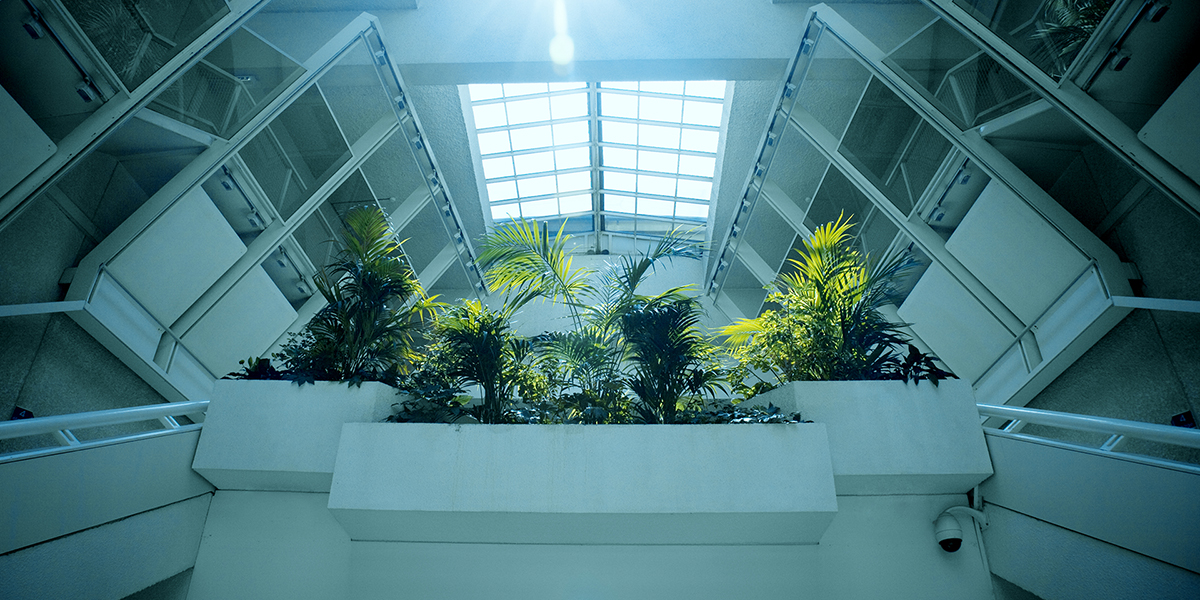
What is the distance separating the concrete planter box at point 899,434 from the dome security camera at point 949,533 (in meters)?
0.23

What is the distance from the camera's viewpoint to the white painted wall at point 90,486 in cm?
285

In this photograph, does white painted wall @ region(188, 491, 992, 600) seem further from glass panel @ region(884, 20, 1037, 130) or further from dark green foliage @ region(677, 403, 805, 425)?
glass panel @ region(884, 20, 1037, 130)

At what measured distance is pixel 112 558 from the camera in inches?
132

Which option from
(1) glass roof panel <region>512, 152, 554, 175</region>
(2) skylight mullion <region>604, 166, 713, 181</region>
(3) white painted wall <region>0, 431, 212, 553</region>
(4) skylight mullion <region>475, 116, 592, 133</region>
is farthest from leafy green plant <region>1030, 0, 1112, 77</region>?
(1) glass roof panel <region>512, 152, 554, 175</region>

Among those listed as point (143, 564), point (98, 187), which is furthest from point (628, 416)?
point (98, 187)

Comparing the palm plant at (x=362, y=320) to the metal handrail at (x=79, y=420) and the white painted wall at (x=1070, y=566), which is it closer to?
the metal handrail at (x=79, y=420)

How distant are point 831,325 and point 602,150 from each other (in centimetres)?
1087

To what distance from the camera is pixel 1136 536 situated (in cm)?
Result: 283

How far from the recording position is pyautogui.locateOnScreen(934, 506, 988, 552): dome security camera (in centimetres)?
383

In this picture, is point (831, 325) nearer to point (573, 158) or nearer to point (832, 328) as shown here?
point (832, 328)

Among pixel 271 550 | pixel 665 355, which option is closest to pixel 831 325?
pixel 665 355

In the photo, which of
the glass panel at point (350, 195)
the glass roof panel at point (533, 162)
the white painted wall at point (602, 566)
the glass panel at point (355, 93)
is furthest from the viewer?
the glass roof panel at point (533, 162)

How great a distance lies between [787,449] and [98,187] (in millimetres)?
7171

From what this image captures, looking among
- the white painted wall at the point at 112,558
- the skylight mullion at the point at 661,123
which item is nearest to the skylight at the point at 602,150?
the skylight mullion at the point at 661,123
